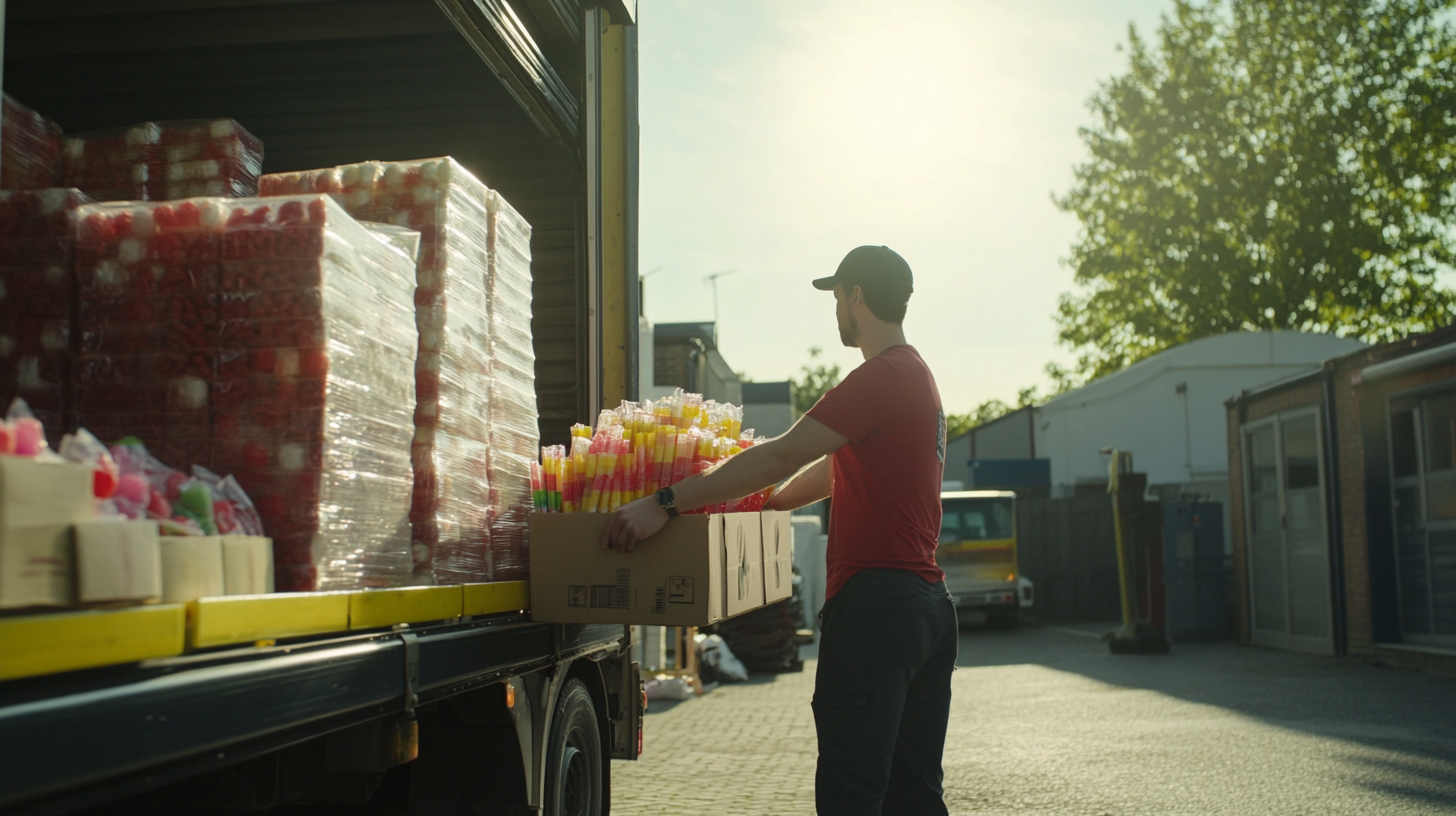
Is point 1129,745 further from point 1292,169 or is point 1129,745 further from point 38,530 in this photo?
point 1292,169

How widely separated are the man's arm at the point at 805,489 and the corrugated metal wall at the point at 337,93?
1.29 meters

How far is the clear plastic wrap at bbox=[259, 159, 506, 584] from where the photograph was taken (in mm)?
3514

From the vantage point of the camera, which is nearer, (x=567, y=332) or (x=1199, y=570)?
(x=567, y=332)

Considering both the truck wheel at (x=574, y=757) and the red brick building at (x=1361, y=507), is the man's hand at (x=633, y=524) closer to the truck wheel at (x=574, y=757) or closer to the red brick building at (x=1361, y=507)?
the truck wheel at (x=574, y=757)

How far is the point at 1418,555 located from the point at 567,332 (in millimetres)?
11666

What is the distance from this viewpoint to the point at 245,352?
2.84 meters

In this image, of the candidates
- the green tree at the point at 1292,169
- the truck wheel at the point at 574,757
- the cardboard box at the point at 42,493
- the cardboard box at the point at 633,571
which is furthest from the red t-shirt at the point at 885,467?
the green tree at the point at 1292,169

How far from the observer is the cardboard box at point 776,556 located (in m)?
4.64

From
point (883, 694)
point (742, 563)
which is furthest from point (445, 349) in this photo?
point (883, 694)

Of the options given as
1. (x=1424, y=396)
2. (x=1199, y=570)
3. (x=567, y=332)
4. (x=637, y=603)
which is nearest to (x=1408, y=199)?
(x=1199, y=570)

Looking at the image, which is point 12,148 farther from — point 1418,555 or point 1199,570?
point 1199,570

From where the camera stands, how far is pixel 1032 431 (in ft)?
109

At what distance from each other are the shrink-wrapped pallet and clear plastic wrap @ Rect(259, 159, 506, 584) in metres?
0.04

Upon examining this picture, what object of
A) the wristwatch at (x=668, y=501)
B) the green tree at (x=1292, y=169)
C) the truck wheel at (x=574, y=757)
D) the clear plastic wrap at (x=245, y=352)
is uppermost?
the green tree at (x=1292, y=169)
